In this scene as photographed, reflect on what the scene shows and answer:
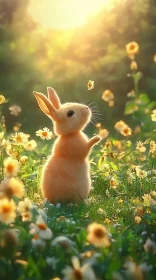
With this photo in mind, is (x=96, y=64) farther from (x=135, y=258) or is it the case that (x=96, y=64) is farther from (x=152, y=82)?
(x=135, y=258)

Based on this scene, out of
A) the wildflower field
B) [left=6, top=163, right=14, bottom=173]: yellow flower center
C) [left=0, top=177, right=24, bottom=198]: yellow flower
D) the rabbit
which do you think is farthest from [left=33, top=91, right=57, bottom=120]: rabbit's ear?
[left=0, top=177, right=24, bottom=198]: yellow flower

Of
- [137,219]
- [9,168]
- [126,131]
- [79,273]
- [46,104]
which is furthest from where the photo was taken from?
[126,131]

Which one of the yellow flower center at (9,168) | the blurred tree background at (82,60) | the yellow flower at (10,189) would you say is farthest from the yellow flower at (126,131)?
the blurred tree background at (82,60)

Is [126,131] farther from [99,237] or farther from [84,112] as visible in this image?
[99,237]

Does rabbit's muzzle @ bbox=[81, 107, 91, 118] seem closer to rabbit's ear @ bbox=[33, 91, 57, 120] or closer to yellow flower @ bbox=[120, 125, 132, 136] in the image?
rabbit's ear @ bbox=[33, 91, 57, 120]

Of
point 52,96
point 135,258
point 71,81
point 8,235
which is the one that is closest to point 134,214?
point 135,258

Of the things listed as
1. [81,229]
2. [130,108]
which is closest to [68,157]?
[81,229]

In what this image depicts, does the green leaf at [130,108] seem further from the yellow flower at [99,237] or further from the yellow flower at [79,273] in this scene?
the yellow flower at [79,273]
